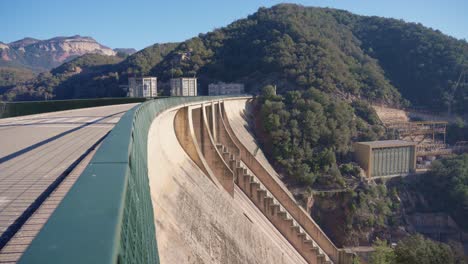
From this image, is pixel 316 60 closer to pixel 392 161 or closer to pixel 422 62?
pixel 392 161

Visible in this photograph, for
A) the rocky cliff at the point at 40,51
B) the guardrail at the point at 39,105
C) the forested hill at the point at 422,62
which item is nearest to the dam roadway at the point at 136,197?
the guardrail at the point at 39,105

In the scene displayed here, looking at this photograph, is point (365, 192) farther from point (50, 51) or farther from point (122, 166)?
point (50, 51)

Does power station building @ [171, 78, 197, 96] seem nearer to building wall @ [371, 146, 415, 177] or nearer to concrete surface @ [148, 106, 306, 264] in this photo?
building wall @ [371, 146, 415, 177]

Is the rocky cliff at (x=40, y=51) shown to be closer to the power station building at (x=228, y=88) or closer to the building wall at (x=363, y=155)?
the power station building at (x=228, y=88)

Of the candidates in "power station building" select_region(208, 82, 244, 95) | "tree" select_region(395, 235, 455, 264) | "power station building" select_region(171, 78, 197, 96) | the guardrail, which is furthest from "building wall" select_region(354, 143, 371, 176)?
the guardrail

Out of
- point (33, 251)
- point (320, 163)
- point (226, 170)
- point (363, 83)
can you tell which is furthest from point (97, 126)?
point (363, 83)

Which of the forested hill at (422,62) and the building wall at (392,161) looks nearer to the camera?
the building wall at (392,161)
